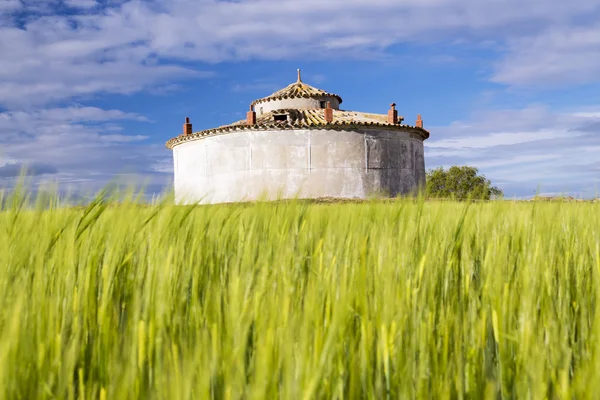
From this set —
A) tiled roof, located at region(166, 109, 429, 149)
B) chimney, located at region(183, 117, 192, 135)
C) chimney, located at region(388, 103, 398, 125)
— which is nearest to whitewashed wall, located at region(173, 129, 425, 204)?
tiled roof, located at region(166, 109, 429, 149)

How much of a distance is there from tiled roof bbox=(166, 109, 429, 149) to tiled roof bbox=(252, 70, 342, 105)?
194 cm

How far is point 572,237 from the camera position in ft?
8.57

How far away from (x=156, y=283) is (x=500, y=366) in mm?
821

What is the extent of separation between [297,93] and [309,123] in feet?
19.4

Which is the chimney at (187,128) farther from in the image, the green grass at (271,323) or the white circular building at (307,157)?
the green grass at (271,323)

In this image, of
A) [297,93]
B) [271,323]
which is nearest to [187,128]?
[297,93]

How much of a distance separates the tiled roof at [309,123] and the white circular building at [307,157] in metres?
0.05

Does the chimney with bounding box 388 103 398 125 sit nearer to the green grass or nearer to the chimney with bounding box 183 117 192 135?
the chimney with bounding box 183 117 192 135

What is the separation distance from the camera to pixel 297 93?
30844mm

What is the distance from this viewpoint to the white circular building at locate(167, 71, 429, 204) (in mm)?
25297

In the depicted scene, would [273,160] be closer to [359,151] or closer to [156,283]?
[359,151]

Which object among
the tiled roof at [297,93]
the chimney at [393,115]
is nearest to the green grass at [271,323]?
the chimney at [393,115]

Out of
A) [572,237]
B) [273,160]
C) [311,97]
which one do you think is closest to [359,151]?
[273,160]

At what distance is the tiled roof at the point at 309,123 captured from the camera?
1002 inches
